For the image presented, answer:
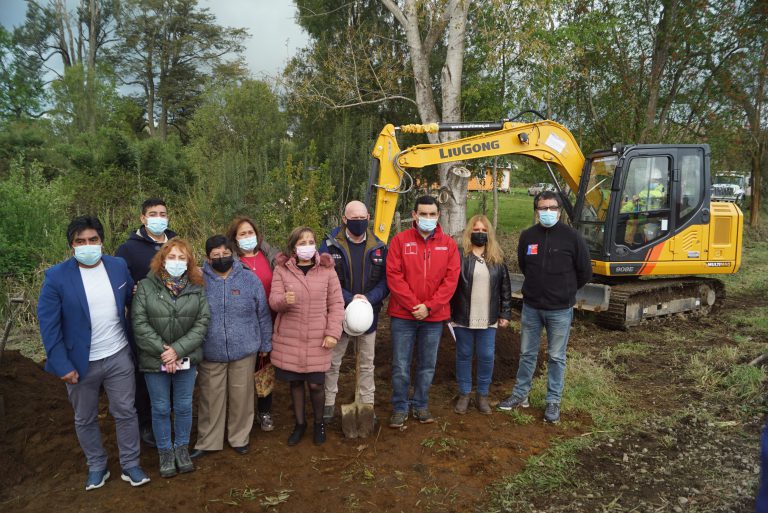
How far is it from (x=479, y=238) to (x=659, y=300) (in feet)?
17.5

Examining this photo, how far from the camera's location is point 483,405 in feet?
15.8

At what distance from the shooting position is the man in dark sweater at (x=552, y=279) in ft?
14.9

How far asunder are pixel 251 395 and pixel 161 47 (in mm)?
29763

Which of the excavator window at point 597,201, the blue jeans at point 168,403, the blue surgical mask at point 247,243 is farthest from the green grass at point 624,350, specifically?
the blue jeans at point 168,403

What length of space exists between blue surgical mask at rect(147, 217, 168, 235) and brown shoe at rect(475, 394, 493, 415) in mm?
3045

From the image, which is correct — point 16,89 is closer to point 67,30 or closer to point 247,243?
point 67,30

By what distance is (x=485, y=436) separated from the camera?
438cm

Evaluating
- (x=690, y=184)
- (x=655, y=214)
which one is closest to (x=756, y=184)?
(x=690, y=184)

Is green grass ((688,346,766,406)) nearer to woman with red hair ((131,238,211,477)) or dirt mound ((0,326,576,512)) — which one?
dirt mound ((0,326,576,512))

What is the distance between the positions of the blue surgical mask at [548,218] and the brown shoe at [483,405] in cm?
165

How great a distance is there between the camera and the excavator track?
7.92 meters

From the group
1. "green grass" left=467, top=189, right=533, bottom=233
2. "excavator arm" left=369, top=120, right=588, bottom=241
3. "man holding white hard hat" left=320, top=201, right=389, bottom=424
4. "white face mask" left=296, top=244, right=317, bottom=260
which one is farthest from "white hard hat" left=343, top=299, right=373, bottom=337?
"green grass" left=467, top=189, right=533, bottom=233

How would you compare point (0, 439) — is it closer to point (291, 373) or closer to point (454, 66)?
point (291, 373)

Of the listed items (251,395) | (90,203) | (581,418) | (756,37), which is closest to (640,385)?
(581,418)
